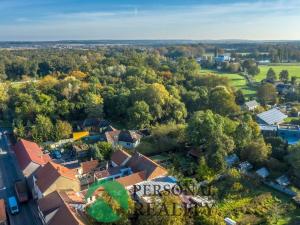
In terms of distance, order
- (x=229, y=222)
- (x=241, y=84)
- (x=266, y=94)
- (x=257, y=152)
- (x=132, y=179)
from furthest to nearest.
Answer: (x=241, y=84) < (x=266, y=94) < (x=257, y=152) < (x=132, y=179) < (x=229, y=222)

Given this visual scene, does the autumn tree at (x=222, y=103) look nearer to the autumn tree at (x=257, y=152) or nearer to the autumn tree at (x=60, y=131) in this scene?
the autumn tree at (x=257, y=152)

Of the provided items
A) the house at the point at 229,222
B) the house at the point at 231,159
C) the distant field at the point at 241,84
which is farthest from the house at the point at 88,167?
the distant field at the point at 241,84

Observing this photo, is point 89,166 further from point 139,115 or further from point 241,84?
point 241,84

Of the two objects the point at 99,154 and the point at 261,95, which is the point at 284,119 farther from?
the point at 99,154

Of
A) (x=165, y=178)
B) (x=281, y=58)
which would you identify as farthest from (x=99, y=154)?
(x=281, y=58)

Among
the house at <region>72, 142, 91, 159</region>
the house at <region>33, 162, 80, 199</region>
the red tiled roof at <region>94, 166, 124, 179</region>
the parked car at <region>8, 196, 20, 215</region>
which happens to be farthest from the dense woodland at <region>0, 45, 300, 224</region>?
the parked car at <region>8, 196, 20, 215</region>

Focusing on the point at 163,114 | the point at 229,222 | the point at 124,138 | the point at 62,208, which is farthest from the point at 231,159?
the point at 62,208
